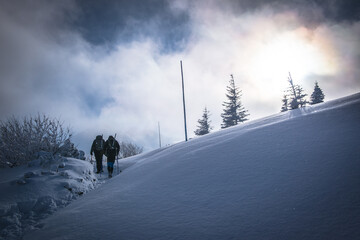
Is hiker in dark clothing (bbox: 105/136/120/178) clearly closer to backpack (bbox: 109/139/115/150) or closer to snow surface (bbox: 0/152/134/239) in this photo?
backpack (bbox: 109/139/115/150)

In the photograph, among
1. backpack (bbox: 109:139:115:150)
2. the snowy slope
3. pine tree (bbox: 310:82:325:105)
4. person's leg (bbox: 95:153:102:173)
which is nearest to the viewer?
the snowy slope

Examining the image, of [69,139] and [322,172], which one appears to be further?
[69,139]

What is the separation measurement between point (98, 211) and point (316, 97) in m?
36.4

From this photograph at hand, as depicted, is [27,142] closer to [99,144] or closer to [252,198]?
[99,144]

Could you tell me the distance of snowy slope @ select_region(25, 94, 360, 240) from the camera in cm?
187

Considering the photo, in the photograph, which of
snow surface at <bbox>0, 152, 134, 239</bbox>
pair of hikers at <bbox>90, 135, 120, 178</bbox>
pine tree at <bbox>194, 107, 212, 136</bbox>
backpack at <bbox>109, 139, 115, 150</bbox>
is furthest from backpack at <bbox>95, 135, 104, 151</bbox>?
pine tree at <bbox>194, 107, 212, 136</bbox>

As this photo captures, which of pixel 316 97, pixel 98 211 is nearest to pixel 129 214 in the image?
pixel 98 211

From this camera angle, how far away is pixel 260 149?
155 inches

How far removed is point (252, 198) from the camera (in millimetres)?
2424

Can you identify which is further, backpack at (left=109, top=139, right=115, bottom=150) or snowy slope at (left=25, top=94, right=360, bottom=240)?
backpack at (left=109, top=139, right=115, bottom=150)

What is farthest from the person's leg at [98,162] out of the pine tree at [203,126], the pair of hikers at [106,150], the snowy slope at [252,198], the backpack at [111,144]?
the pine tree at [203,126]

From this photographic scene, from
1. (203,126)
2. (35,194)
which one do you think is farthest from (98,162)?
(203,126)

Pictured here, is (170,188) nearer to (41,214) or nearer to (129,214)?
(129,214)

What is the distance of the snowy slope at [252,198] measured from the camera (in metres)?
1.87
